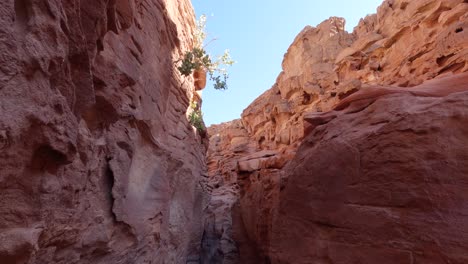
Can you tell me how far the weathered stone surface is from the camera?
3377 mm

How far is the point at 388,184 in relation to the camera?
3.94 m

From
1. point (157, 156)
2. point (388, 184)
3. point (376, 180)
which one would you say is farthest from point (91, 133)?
point (388, 184)

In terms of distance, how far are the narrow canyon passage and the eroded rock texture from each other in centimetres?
2

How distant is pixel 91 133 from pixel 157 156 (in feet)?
8.69

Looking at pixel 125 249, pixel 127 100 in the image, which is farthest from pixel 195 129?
pixel 125 249

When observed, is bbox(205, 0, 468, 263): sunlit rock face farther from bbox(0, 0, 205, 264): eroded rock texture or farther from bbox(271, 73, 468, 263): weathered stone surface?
bbox(0, 0, 205, 264): eroded rock texture

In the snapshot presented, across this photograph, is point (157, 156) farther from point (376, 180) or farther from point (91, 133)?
point (376, 180)

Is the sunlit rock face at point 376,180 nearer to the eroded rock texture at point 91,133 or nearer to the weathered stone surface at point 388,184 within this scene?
the weathered stone surface at point 388,184

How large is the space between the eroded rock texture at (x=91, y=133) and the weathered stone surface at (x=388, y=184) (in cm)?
354

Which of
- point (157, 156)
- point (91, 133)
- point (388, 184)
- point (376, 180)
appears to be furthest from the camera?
point (157, 156)

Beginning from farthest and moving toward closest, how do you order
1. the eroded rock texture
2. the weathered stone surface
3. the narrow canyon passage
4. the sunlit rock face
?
the sunlit rock face
the weathered stone surface
the narrow canyon passage
the eroded rock texture

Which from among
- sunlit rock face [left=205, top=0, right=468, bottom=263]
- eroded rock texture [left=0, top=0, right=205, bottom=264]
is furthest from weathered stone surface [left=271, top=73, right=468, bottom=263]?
A: eroded rock texture [left=0, top=0, right=205, bottom=264]

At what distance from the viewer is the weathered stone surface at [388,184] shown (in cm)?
338

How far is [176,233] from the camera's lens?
27.5 feet
